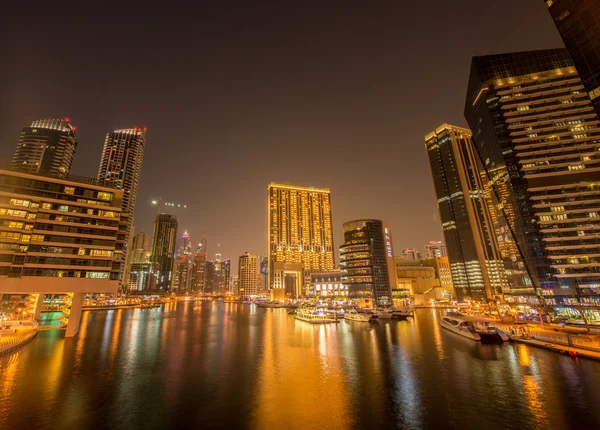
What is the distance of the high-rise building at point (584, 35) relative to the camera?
181 ft

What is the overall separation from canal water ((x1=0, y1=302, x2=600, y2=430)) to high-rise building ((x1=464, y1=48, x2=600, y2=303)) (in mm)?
51423

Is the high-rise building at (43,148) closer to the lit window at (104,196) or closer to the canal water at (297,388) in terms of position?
the lit window at (104,196)

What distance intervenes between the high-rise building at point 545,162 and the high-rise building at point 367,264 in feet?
230

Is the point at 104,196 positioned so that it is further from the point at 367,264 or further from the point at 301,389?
the point at 367,264

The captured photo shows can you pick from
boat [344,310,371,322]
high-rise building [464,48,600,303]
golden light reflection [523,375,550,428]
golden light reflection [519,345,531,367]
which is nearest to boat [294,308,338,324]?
boat [344,310,371,322]

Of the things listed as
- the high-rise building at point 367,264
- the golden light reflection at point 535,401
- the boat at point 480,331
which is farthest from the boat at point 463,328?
the high-rise building at point 367,264

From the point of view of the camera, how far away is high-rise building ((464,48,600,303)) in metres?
80.2

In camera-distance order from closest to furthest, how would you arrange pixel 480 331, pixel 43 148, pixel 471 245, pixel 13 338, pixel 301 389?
pixel 301 389, pixel 13 338, pixel 480 331, pixel 471 245, pixel 43 148

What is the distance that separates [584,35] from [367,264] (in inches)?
5251

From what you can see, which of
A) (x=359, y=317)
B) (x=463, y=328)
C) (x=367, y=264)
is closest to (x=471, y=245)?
(x=367, y=264)

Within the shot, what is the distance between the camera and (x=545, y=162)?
89.1 metres

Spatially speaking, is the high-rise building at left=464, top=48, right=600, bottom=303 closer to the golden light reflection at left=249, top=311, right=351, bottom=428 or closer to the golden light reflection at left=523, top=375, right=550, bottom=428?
the golden light reflection at left=523, top=375, right=550, bottom=428

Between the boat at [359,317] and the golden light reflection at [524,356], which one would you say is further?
the boat at [359,317]

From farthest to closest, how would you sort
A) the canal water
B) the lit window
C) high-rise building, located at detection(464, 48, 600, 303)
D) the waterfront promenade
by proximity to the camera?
high-rise building, located at detection(464, 48, 600, 303) < the lit window < the waterfront promenade < the canal water
